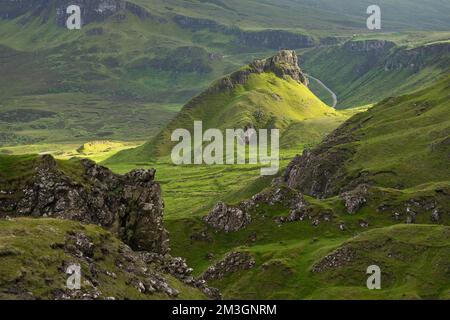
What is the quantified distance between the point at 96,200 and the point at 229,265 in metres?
42.0

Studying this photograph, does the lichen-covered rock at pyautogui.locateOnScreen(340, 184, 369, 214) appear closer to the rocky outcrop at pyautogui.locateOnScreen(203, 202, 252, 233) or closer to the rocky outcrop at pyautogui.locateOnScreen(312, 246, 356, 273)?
the rocky outcrop at pyautogui.locateOnScreen(203, 202, 252, 233)

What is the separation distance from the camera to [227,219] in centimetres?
16912

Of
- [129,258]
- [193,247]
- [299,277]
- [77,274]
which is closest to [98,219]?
[129,258]

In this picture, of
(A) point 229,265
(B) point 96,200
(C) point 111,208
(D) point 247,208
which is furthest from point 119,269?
(D) point 247,208

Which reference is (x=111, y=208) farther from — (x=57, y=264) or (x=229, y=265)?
(x=229, y=265)

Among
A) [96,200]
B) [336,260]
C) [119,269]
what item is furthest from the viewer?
[336,260]

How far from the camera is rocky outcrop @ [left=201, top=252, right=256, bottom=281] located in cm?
13862

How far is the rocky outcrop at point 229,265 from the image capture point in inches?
5458

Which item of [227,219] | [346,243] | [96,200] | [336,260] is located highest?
[96,200]

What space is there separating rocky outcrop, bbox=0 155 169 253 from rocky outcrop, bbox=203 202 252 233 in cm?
4963

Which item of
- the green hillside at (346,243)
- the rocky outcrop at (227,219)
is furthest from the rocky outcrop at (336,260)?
the rocky outcrop at (227,219)

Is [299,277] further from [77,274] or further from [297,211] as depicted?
[77,274]

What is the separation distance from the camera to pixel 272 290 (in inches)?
4970

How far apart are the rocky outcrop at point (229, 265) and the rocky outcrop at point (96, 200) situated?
26.2 meters
